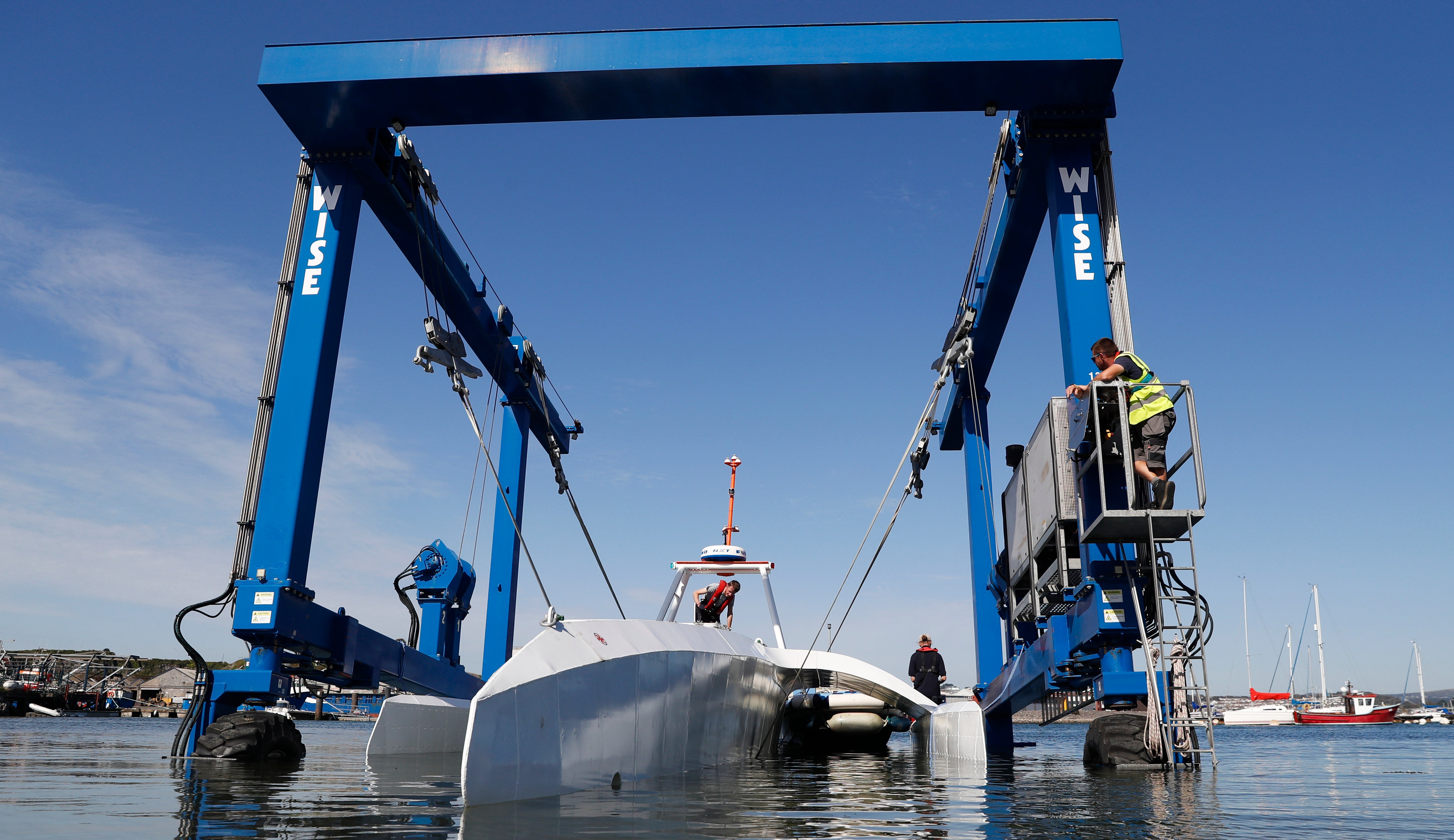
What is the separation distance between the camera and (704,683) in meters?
8.16

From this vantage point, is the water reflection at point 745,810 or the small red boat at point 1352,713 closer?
the water reflection at point 745,810

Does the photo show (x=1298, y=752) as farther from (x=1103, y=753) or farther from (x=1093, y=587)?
(x=1093, y=587)

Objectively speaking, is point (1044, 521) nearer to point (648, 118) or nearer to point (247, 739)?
point (648, 118)

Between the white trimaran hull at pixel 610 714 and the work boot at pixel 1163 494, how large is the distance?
157 inches

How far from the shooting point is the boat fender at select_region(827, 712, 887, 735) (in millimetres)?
15641

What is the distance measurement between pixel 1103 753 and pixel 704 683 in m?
3.98

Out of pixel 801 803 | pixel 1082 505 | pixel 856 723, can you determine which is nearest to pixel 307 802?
pixel 801 803

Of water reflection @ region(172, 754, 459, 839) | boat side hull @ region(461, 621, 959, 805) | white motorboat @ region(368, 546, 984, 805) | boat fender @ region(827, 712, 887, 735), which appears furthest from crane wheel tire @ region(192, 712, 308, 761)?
boat fender @ region(827, 712, 887, 735)

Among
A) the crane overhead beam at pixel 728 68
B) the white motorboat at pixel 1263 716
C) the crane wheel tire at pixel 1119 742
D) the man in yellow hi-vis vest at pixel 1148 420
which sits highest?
the crane overhead beam at pixel 728 68

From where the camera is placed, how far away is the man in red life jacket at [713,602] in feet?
39.8

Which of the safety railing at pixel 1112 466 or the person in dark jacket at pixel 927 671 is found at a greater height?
the safety railing at pixel 1112 466

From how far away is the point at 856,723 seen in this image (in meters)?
15.8

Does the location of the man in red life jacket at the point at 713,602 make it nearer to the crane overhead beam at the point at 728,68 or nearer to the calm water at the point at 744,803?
the calm water at the point at 744,803

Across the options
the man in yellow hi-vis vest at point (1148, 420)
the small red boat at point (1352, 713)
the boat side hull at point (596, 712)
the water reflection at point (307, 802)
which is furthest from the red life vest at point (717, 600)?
the small red boat at point (1352, 713)
